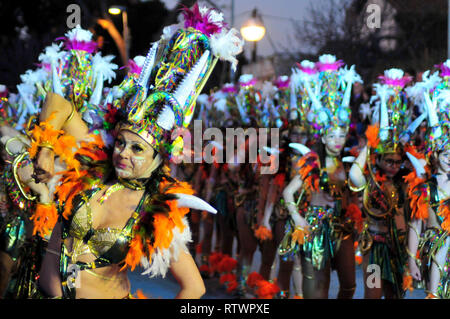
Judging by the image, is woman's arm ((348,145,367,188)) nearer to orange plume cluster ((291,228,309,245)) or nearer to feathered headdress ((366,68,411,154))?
feathered headdress ((366,68,411,154))

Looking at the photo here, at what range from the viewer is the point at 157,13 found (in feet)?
46.1

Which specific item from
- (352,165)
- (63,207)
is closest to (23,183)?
(63,207)

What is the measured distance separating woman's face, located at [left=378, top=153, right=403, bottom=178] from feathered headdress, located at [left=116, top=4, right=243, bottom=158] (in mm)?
2774

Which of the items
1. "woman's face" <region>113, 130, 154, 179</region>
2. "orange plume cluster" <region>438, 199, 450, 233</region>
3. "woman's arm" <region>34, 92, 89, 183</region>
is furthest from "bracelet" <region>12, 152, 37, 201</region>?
"orange plume cluster" <region>438, 199, 450, 233</region>

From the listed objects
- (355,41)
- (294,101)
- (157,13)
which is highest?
(157,13)

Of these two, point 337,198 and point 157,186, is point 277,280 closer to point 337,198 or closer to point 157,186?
point 337,198

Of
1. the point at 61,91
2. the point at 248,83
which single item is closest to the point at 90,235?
the point at 61,91

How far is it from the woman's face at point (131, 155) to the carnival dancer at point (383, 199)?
262cm

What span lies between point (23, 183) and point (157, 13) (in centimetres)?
1074

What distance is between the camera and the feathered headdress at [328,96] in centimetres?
480

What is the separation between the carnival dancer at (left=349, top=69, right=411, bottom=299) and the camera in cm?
465

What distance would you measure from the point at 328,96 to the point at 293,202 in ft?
3.56

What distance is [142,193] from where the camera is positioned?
8.16 ft

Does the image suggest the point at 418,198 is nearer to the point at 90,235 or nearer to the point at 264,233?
the point at 264,233
